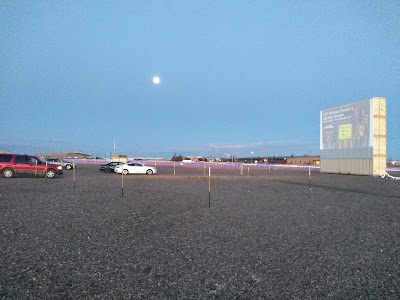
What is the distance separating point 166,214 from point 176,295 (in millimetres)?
6667

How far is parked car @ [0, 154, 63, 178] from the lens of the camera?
82.9 feet

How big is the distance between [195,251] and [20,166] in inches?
874

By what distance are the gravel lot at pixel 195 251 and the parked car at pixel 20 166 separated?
43.9 feet

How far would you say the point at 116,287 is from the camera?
5.26m

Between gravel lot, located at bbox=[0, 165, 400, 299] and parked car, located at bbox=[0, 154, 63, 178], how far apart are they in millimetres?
13374

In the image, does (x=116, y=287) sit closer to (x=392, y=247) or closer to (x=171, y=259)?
(x=171, y=259)

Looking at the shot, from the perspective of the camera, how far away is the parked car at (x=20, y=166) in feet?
82.9

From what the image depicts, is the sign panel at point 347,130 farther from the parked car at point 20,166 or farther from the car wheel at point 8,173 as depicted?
the car wheel at point 8,173

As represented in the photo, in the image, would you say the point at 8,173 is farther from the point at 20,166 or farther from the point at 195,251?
the point at 195,251

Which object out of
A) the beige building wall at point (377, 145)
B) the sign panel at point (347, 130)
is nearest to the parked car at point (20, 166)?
the sign panel at point (347, 130)

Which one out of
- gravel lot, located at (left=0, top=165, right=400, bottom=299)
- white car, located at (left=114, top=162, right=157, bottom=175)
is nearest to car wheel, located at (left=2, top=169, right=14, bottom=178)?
white car, located at (left=114, top=162, right=157, bottom=175)

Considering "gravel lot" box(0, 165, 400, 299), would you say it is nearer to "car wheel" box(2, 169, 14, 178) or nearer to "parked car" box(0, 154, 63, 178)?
"parked car" box(0, 154, 63, 178)

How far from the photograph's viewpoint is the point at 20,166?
83.3 ft

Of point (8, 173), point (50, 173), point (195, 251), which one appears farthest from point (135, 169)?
point (195, 251)
